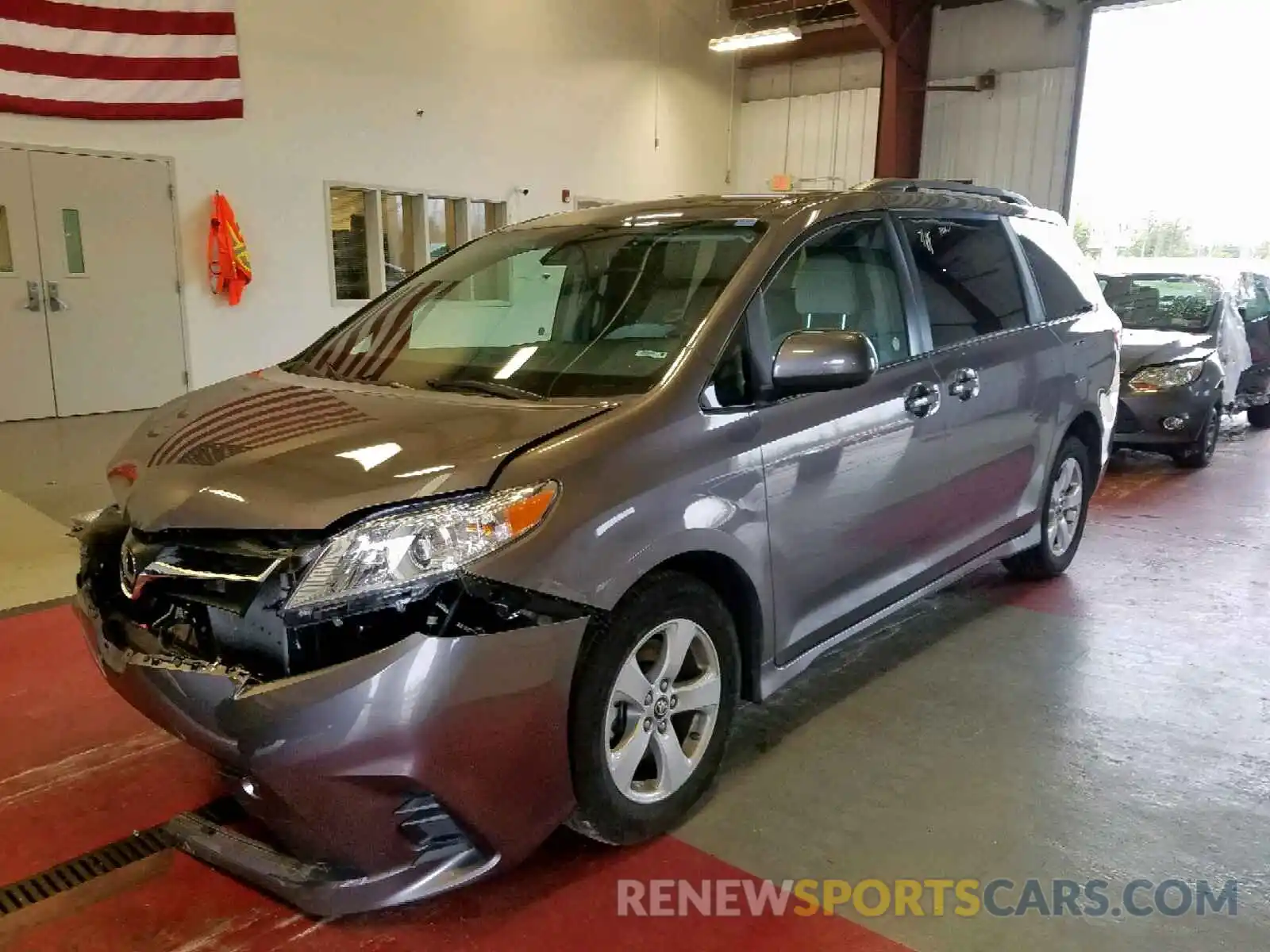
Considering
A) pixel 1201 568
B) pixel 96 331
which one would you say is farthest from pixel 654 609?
pixel 96 331

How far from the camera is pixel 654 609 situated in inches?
86.2

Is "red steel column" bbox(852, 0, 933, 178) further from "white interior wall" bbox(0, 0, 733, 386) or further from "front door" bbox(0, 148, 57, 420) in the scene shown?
"front door" bbox(0, 148, 57, 420)

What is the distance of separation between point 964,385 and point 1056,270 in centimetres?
→ 126

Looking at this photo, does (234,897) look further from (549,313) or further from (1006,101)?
(1006,101)

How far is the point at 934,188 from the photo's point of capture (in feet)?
11.4

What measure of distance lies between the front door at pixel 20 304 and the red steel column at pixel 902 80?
10265 mm

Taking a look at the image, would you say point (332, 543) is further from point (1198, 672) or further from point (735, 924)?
point (1198, 672)

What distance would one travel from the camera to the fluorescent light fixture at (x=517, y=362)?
8.30ft

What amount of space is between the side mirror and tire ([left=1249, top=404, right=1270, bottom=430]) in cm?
864

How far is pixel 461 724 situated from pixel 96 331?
8764mm

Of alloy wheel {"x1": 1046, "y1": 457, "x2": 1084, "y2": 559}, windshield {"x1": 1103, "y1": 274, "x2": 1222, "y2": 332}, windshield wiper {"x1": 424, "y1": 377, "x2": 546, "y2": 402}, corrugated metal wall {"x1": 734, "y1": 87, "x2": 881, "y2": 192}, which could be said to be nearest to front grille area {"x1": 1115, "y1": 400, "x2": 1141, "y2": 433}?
windshield {"x1": 1103, "y1": 274, "x2": 1222, "y2": 332}

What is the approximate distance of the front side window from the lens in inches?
107

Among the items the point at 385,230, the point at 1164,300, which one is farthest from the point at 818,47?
the point at 1164,300

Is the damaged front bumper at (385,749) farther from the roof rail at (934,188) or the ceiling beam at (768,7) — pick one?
the ceiling beam at (768,7)
